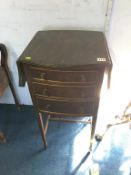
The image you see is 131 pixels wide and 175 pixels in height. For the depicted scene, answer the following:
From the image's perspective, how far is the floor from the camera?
131 centimetres

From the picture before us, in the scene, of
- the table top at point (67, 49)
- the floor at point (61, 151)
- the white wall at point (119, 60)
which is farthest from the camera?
the floor at point (61, 151)

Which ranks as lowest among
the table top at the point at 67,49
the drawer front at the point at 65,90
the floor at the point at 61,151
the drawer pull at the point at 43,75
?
the floor at the point at 61,151

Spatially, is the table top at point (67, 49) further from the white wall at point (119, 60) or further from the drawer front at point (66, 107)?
the drawer front at point (66, 107)

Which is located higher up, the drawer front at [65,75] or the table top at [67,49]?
the table top at [67,49]

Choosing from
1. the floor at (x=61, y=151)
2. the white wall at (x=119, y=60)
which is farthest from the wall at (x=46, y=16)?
the floor at (x=61, y=151)

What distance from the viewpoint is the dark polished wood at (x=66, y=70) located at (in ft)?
2.72

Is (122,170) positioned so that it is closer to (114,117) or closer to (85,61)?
(114,117)

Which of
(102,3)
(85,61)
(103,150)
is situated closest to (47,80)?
(85,61)

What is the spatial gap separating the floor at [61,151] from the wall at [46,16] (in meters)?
0.81

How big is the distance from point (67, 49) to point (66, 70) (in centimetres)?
17

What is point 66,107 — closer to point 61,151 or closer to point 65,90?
point 65,90

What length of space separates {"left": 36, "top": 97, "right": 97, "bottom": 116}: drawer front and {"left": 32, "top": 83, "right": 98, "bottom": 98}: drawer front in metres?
0.06

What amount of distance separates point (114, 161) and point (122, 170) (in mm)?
82

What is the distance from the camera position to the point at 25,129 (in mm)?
1604
